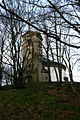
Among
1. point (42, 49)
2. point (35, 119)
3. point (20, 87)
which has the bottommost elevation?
point (35, 119)

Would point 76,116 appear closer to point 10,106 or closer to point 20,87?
point 10,106

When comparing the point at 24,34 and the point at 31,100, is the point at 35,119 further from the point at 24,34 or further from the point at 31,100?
the point at 24,34

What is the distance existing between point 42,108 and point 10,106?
2.52 metres

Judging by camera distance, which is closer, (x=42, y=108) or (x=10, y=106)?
(x=42, y=108)

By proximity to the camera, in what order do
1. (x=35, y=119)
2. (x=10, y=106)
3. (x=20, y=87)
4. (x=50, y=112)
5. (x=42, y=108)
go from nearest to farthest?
(x=35, y=119) → (x=50, y=112) → (x=42, y=108) → (x=10, y=106) → (x=20, y=87)

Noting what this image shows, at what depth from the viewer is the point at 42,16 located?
12.9 feet

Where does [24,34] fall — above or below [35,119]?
above

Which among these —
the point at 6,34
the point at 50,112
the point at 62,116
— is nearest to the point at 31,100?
the point at 50,112

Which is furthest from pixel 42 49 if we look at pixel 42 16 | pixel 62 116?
pixel 42 16

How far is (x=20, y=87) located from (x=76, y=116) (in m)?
15.8

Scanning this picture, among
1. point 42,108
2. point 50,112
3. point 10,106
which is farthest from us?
point 10,106

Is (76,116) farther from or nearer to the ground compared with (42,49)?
nearer to the ground

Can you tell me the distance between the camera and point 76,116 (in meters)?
13.5

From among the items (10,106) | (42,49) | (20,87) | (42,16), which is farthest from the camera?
(42,49)
